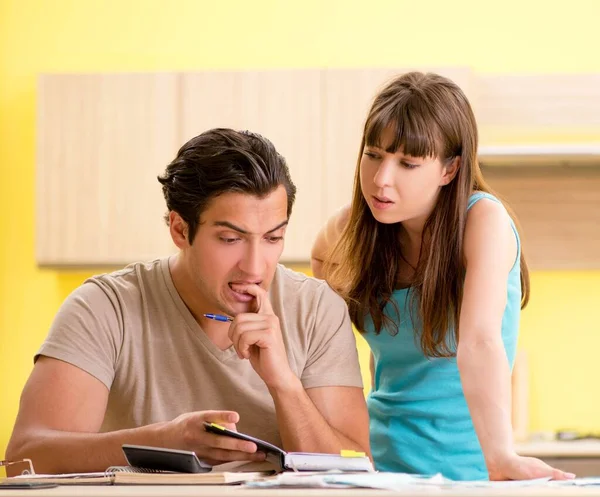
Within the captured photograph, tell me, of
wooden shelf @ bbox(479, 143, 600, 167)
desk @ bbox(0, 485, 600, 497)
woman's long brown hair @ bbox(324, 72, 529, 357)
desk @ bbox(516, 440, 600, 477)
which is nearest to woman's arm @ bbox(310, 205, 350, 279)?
woman's long brown hair @ bbox(324, 72, 529, 357)

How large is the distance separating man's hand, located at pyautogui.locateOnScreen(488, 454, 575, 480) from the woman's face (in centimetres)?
59

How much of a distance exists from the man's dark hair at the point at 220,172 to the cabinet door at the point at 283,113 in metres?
1.85

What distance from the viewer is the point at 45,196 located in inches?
153

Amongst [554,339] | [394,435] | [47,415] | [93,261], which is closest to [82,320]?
[47,415]

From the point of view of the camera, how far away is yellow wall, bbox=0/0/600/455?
4098 mm

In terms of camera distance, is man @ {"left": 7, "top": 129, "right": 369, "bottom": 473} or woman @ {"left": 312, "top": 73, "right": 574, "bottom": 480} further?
woman @ {"left": 312, "top": 73, "right": 574, "bottom": 480}

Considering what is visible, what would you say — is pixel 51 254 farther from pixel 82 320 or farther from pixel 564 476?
pixel 564 476

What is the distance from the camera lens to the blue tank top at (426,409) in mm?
1992

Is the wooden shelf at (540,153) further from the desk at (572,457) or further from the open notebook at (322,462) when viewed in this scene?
the open notebook at (322,462)

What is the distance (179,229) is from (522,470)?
0.85 meters

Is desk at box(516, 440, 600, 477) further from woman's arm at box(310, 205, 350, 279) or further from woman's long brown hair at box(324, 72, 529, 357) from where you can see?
woman's long brown hair at box(324, 72, 529, 357)

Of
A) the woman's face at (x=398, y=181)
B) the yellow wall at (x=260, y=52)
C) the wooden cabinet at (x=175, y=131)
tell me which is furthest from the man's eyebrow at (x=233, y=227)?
the yellow wall at (x=260, y=52)

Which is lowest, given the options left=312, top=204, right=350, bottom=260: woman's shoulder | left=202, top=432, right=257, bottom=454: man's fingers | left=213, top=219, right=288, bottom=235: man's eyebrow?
left=202, top=432, right=257, bottom=454: man's fingers

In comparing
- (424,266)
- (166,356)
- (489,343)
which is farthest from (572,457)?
(166,356)
